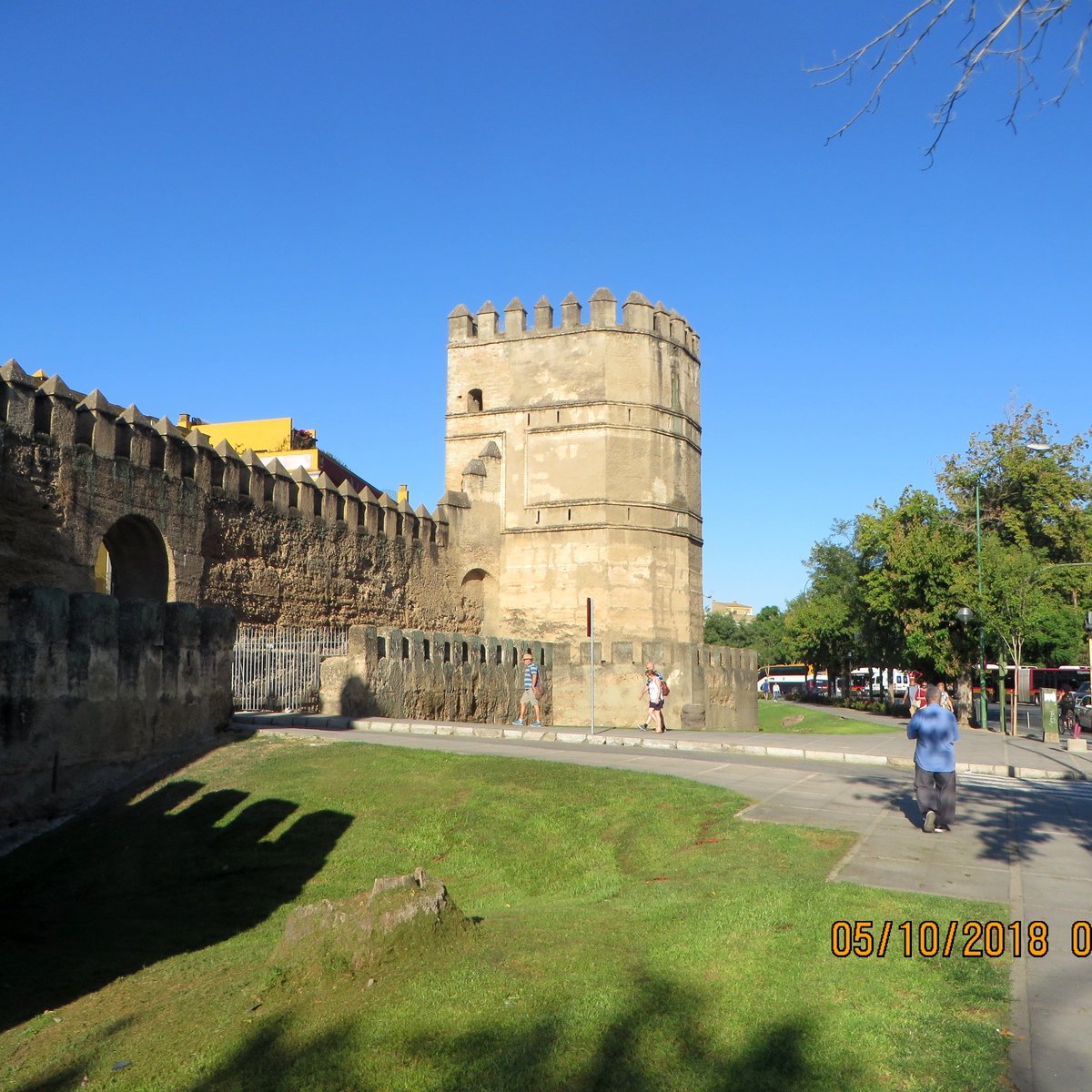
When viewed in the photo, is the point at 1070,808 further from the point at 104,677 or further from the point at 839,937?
the point at 104,677

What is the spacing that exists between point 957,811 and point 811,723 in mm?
28012

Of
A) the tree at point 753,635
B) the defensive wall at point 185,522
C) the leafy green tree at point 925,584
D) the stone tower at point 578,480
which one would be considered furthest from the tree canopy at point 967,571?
the tree at point 753,635

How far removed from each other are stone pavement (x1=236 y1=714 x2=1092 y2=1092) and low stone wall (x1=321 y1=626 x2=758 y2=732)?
1.70 m

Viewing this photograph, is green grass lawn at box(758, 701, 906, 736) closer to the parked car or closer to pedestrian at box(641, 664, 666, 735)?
pedestrian at box(641, 664, 666, 735)

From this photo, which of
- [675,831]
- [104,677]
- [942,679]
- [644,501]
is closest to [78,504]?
[104,677]

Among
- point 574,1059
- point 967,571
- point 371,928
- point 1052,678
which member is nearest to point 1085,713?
point 967,571

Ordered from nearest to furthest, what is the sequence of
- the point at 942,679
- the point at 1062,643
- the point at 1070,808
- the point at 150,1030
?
1. the point at 150,1030
2. the point at 1070,808
3. the point at 942,679
4. the point at 1062,643

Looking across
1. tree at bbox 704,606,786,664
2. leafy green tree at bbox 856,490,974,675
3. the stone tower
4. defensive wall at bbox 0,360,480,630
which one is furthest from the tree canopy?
tree at bbox 704,606,786,664

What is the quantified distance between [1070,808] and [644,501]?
22410 millimetres

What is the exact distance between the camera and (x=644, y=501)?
32312 mm

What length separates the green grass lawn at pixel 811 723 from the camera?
95.5ft

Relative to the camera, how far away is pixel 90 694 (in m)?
11.3

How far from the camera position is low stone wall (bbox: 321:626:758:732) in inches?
724

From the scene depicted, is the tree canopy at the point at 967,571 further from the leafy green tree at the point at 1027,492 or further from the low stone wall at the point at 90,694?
the low stone wall at the point at 90,694
